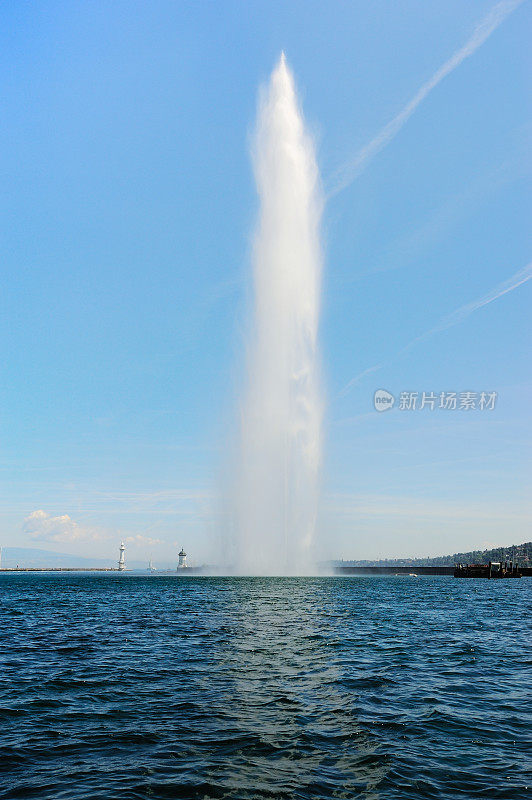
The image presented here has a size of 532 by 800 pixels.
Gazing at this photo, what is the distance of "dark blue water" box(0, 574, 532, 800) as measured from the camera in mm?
10719

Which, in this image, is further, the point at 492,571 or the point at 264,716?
the point at 492,571

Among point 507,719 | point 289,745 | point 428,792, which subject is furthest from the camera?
point 507,719

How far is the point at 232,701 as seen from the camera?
16656 millimetres

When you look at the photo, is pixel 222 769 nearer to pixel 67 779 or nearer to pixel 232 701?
pixel 67 779

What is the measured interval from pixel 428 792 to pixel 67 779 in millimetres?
7262

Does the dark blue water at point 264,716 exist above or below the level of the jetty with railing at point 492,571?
above

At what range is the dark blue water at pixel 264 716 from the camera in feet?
35.2

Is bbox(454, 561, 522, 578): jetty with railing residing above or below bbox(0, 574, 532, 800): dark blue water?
below

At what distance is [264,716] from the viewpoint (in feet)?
48.9

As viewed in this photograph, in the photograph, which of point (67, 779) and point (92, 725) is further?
point (92, 725)

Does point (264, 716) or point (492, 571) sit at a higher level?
point (264, 716)

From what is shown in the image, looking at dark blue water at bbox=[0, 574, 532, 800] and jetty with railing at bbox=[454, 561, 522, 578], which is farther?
jetty with railing at bbox=[454, 561, 522, 578]

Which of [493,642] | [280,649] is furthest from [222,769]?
[493,642]

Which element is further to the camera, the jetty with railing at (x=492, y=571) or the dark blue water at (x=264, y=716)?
the jetty with railing at (x=492, y=571)
